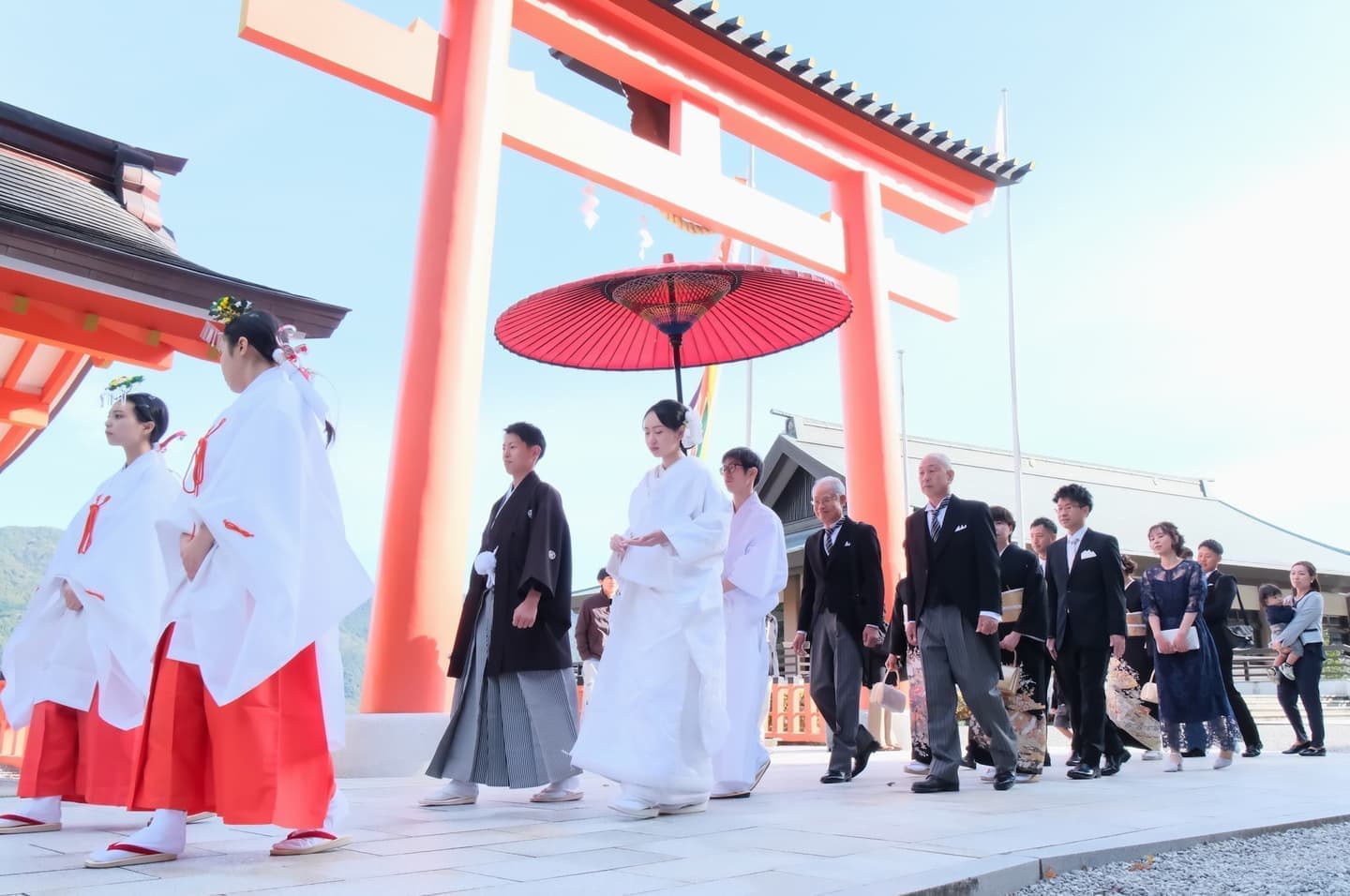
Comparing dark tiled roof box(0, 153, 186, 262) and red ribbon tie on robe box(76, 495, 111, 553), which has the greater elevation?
dark tiled roof box(0, 153, 186, 262)

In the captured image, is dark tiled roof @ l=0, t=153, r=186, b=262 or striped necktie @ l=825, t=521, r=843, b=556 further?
striped necktie @ l=825, t=521, r=843, b=556

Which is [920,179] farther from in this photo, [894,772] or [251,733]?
[251,733]

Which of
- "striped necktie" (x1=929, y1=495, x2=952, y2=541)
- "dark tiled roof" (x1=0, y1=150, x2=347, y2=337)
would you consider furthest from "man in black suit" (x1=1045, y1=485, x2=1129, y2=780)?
"dark tiled roof" (x1=0, y1=150, x2=347, y2=337)

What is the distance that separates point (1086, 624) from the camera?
6.19m

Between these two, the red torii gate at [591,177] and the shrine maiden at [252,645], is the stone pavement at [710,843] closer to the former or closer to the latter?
the shrine maiden at [252,645]

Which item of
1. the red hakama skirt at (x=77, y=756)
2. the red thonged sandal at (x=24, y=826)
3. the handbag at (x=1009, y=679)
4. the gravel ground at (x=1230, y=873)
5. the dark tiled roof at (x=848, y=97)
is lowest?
the red thonged sandal at (x=24, y=826)

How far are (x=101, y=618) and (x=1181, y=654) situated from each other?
6.54 m

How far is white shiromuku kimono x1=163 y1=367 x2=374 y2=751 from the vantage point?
2.99 metres

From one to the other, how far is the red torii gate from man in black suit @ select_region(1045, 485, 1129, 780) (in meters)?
3.23

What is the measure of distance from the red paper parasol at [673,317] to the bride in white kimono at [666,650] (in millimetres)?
1334

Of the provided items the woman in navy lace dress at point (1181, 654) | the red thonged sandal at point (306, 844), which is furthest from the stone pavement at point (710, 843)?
the woman in navy lace dress at point (1181, 654)

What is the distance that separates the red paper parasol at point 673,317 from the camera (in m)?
5.81

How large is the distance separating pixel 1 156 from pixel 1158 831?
27.5 ft

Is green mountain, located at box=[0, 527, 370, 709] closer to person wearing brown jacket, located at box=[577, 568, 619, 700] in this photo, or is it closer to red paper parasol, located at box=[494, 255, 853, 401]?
person wearing brown jacket, located at box=[577, 568, 619, 700]
